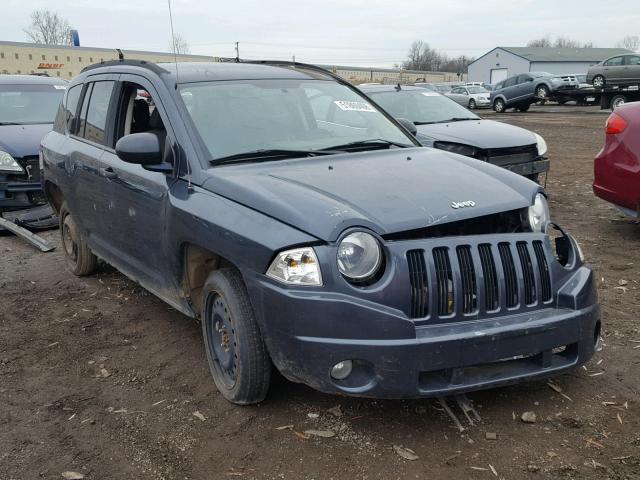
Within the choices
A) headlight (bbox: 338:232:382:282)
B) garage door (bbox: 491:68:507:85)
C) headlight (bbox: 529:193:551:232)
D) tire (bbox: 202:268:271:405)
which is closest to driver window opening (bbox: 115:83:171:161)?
tire (bbox: 202:268:271:405)

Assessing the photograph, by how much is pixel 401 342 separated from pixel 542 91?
30698 millimetres

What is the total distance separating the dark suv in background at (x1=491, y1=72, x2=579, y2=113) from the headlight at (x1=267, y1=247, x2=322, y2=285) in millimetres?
29913

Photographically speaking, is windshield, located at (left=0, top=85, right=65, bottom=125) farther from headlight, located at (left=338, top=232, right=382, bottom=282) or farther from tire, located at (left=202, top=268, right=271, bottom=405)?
headlight, located at (left=338, top=232, right=382, bottom=282)

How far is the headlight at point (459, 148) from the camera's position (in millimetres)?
7719

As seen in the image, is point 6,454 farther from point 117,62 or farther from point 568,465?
point 117,62

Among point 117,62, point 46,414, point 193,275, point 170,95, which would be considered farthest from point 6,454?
point 117,62

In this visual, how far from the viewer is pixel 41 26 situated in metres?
93.5

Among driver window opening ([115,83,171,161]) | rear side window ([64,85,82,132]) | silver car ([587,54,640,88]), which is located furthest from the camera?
silver car ([587,54,640,88])

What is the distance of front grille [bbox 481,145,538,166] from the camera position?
7645 mm

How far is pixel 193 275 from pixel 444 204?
157cm

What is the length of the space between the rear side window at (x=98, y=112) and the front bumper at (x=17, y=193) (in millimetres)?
3295

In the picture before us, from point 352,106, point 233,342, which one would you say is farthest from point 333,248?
point 352,106

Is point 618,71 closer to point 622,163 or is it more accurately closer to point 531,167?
point 531,167

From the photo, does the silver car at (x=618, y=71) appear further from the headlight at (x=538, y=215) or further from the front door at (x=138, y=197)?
the front door at (x=138, y=197)
